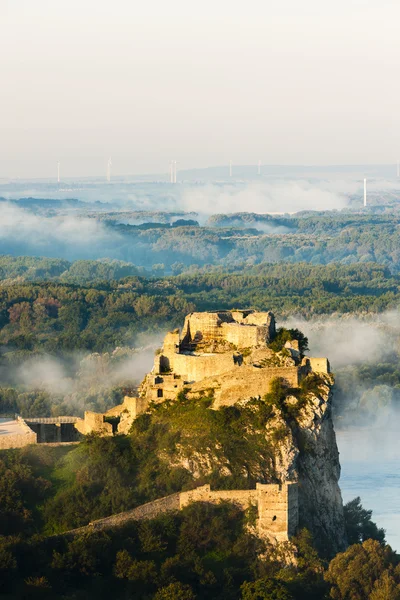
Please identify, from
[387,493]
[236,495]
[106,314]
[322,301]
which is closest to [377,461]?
[387,493]

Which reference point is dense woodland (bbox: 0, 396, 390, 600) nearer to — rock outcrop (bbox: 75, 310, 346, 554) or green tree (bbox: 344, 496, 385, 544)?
rock outcrop (bbox: 75, 310, 346, 554)

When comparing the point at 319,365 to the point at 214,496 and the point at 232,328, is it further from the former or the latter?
the point at 214,496

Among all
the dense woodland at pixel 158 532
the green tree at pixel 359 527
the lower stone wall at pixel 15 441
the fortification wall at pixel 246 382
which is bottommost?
the green tree at pixel 359 527

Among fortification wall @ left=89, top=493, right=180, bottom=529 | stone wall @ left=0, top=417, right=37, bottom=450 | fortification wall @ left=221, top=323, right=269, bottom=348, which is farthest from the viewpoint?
fortification wall @ left=221, top=323, right=269, bottom=348

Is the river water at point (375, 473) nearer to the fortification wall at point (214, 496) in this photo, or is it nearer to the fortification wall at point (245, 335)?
the fortification wall at point (245, 335)

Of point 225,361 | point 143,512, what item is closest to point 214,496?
point 143,512

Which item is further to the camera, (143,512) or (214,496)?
(214,496)

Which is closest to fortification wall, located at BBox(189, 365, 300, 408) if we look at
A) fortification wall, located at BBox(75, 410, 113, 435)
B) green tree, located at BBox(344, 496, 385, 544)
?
fortification wall, located at BBox(75, 410, 113, 435)

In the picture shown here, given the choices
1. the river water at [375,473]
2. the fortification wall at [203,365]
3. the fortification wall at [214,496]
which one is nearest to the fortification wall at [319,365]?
the fortification wall at [203,365]

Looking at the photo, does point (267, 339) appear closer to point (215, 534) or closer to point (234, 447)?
point (234, 447)
